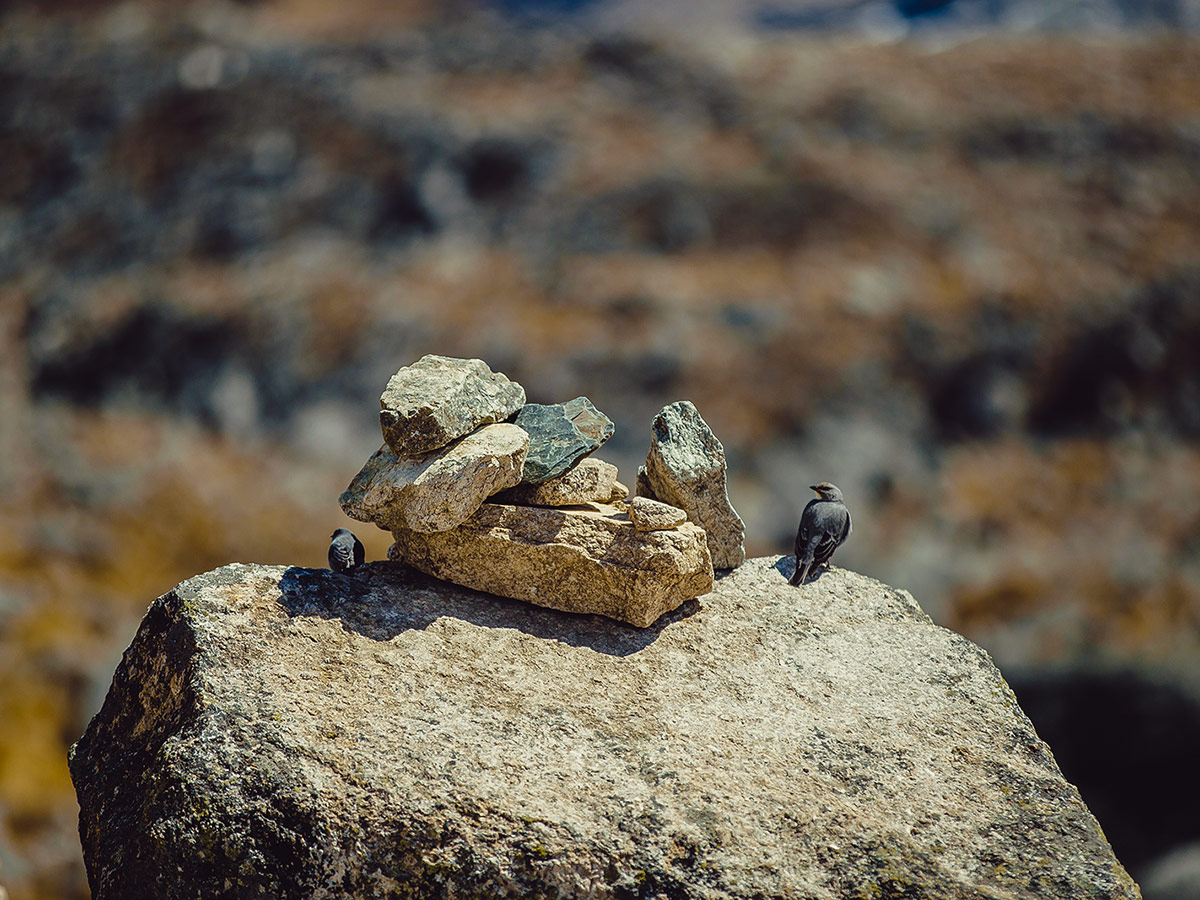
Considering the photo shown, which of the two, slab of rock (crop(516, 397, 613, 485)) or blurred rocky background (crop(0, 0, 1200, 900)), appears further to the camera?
blurred rocky background (crop(0, 0, 1200, 900))

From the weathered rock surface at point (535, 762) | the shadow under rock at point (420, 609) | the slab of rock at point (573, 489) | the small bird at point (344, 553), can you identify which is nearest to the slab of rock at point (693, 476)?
the slab of rock at point (573, 489)

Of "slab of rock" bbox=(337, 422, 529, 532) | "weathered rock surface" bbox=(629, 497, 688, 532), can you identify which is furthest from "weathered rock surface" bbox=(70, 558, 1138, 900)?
"weathered rock surface" bbox=(629, 497, 688, 532)

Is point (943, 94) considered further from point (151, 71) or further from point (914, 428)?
A: point (151, 71)

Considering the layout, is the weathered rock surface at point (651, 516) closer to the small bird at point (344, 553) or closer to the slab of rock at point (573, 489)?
the slab of rock at point (573, 489)

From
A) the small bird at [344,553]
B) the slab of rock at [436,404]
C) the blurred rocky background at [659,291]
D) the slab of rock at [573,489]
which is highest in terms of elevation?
the slab of rock at [436,404]

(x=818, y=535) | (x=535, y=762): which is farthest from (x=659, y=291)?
(x=535, y=762)

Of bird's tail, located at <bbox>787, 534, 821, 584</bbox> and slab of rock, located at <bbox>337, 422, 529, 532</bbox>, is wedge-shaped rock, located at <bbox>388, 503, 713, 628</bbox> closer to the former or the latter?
slab of rock, located at <bbox>337, 422, 529, 532</bbox>

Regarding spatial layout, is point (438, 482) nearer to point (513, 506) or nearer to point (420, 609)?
point (513, 506)

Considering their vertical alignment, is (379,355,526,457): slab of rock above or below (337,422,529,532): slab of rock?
above
